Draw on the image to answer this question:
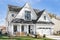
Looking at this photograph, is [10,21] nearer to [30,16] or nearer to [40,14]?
[30,16]

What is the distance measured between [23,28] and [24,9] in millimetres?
3792

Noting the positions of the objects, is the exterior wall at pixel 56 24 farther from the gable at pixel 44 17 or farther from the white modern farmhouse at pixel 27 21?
the gable at pixel 44 17

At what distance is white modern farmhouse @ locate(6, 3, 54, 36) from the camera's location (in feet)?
107

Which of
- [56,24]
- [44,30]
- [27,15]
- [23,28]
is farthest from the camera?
[56,24]

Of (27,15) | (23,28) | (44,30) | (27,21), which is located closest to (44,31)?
(44,30)

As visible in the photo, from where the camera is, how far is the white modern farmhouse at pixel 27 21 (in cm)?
3272

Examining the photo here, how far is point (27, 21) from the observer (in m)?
33.7

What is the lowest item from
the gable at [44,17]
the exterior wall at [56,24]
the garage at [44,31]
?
the garage at [44,31]

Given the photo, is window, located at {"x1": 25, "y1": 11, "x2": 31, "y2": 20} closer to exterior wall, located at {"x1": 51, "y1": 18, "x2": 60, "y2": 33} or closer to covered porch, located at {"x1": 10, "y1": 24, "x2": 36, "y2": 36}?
covered porch, located at {"x1": 10, "y1": 24, "x2": 36, "y2": 36}

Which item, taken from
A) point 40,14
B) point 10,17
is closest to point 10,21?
point 10,17

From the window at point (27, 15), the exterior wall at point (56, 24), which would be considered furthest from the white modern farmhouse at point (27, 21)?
the exterior wall at point (56, 24)

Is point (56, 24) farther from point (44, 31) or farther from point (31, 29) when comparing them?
point (31, 29)

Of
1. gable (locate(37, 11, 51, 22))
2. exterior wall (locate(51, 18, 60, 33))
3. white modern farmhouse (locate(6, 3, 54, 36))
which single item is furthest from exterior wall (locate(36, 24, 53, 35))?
exterior wall (locate(51, 18, 60, 33))

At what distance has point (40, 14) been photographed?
35188 mm
